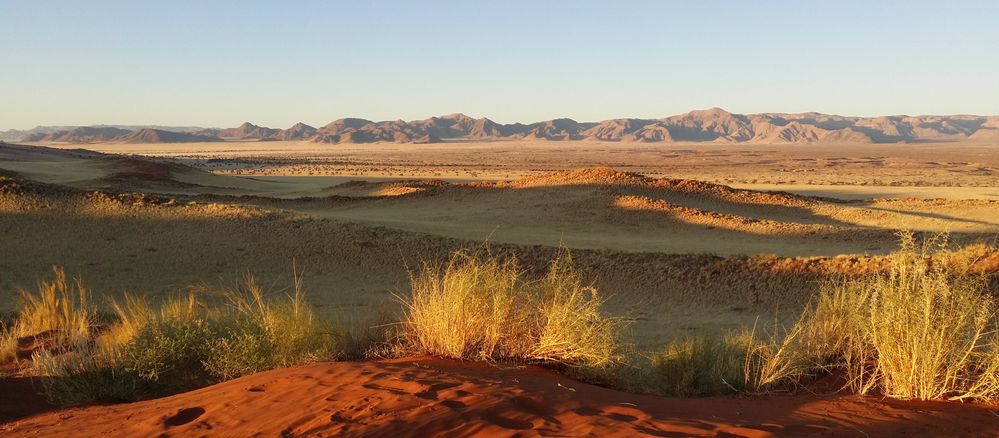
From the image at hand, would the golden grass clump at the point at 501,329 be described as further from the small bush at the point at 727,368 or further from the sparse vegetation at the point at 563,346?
the small bush at the point at 727,368

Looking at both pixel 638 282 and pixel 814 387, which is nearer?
pixel 814 387

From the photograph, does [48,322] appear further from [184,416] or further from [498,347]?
[498,347]

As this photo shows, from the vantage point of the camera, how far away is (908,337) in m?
6.38

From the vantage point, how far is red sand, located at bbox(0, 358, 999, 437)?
5348mm

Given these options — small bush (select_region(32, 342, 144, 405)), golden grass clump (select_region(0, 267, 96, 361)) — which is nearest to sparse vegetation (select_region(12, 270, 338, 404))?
small bush (select_region(32, 342, 144, 405))

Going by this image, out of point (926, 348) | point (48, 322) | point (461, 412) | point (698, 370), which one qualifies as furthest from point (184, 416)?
point (48, 322)

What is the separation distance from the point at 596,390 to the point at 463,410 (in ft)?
4.74

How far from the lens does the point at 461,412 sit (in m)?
5.48

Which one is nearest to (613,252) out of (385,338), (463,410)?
(385,338)

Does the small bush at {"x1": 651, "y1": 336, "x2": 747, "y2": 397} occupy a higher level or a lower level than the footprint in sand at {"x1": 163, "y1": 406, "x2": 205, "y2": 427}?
lower

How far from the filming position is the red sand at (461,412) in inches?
211

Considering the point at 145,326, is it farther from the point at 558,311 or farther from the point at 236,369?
the point at 558,311

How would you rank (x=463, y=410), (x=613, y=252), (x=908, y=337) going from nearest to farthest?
(x=463, y=410), (x=908, y=337), (x=613, y=252)

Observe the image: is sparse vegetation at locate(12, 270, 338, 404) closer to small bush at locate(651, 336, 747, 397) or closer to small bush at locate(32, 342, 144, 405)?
small bush at locate(32, 342, 144, 405)
